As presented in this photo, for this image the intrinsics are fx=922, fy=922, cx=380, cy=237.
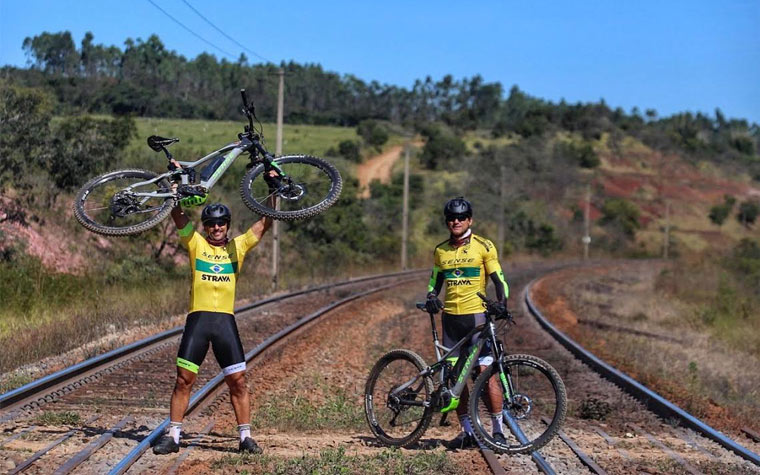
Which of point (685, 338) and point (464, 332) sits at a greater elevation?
point (464, 332)

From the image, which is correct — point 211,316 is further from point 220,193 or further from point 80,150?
point 220,193

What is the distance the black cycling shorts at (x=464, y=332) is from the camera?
7.98 metres

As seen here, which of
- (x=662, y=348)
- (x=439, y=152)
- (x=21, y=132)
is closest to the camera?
(x=662, y=348)

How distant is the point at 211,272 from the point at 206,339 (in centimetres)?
56

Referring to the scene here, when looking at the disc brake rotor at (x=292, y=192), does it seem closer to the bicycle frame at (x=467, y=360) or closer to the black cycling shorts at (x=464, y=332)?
the black cycling shorts at (x=464, y=332)

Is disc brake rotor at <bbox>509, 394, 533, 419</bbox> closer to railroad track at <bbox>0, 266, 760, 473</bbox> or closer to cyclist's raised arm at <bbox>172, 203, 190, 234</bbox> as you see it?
railroad track at <bbox>0, 266, 760, 473</bbox>

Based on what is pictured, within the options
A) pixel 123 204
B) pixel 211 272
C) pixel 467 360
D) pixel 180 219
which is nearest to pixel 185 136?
pixel 123 204

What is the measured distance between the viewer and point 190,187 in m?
8.48

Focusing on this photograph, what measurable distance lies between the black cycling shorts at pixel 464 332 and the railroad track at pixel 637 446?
0.82 meters

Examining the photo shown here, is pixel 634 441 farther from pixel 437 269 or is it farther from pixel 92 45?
pixel 92 45

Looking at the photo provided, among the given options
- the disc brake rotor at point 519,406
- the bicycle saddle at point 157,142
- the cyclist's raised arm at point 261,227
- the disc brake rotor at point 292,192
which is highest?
the bicycle saddle at point 157,142

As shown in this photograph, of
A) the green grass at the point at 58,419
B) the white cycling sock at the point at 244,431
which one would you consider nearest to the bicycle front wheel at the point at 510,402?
the white cycling sock at the point at 244,431

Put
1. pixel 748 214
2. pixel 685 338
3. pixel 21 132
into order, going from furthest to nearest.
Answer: pixel 748 214 < pixel 21 132 < pixel 685 338

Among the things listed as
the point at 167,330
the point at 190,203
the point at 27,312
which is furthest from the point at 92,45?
the point at 190,203
